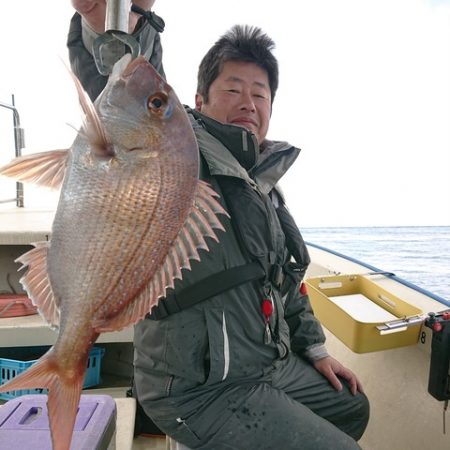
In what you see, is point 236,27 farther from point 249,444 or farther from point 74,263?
point 249,444

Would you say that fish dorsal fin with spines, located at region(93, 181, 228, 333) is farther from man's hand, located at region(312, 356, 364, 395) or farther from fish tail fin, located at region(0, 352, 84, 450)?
man's hand, located at region(312, 356, 364, 395)

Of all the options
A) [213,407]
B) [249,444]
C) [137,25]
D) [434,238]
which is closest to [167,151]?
[137,25]

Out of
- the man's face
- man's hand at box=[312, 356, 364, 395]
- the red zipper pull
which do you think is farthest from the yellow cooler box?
the man's face

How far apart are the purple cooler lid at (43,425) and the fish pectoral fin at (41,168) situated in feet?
2.74

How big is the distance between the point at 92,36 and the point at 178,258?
2.69ft

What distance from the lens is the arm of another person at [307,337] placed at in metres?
2.06

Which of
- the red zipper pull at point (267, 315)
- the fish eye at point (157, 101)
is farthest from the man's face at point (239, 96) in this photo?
the fish eye at point (157, 101)

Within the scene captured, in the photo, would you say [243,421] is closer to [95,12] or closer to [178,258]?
[178,258]

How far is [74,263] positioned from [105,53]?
1.66 ft

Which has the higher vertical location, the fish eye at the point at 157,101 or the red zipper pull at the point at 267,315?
the fish eye at the point at 157,101

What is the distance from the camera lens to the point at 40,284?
95 centimetres

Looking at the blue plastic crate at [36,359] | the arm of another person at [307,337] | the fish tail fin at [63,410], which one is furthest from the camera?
the blue plastic crate at [36,359]

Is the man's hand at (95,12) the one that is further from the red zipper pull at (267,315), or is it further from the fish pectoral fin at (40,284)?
the red zipper pull at (267,315)

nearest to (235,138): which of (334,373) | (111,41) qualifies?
(111,41)
